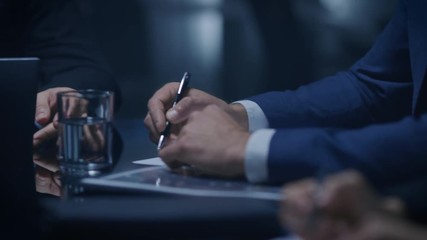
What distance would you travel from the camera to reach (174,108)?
1.05 meters

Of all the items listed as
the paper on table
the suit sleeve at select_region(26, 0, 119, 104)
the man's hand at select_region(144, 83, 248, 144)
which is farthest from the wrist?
the suit sleeve at select_region(26, 0, 119, 104)

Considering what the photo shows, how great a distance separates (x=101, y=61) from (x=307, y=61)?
628mm

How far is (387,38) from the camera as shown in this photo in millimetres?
1373

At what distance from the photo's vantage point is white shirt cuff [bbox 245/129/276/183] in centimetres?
77

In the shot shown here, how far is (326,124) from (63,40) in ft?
3.08

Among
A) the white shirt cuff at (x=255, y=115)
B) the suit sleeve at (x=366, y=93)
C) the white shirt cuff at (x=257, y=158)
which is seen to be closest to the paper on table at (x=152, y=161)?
the white shirt cuff at (x=257, y=158)

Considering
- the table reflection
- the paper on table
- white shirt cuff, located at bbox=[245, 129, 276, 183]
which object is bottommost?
the table reflection

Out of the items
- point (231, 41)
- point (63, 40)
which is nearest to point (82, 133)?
point (63, 40)

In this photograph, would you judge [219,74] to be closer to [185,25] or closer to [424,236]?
[185,25]

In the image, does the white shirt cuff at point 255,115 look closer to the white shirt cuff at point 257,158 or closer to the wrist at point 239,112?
the wrist at point 239,112

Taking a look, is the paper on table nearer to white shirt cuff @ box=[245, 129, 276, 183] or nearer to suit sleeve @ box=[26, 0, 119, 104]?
white shirt cuff @ box=[245, 129, 276, 183]

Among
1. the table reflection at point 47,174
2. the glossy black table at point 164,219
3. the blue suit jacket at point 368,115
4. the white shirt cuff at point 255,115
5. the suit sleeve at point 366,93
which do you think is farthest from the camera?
the suit sleeve at point 366,93

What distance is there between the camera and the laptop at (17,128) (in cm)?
83

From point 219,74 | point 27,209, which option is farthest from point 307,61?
point 27,209
